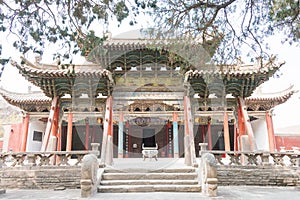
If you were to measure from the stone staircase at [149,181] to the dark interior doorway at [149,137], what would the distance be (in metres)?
9.86

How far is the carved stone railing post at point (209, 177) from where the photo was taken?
16.3 ft

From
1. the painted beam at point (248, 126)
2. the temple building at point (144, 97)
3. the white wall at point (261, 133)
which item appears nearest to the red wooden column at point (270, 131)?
the temple building at point (144, 97)

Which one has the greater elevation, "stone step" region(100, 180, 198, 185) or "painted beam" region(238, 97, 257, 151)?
"painted beam" region(238, 97, 257, 151)

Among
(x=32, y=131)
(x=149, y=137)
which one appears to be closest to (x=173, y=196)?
(x=149, y=137)

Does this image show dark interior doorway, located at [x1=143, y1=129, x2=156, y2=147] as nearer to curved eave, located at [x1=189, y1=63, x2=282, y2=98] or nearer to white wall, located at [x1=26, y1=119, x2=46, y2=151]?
white wall, located at [x1=26, y1=119, x2=46, y2=151]

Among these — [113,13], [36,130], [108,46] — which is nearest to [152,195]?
[113,13]

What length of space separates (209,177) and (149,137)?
11588mm

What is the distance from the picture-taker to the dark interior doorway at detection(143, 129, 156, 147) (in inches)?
638

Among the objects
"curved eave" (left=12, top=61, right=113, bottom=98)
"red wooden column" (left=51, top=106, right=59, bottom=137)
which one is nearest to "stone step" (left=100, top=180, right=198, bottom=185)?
"red wooden column" (left=51, top=106, right=59, bottom=137)

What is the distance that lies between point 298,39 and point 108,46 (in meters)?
5.92

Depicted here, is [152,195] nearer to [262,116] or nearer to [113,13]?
[113,13]

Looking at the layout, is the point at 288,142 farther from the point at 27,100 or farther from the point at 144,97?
the point at 27,100

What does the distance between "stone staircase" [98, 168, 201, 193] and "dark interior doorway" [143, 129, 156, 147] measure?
9863mm

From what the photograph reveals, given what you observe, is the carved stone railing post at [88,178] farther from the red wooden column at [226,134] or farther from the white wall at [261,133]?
the white wall at [261,133]
